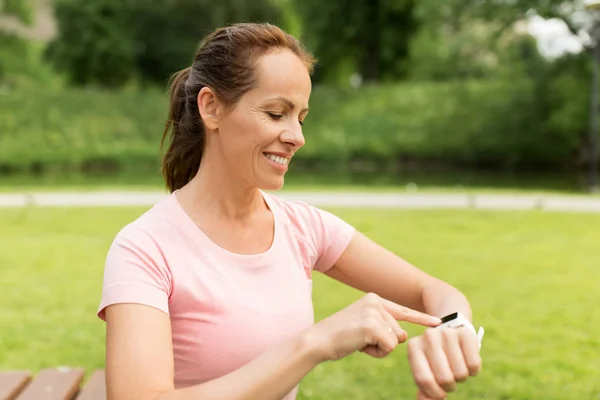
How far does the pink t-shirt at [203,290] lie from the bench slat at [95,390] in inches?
41.1

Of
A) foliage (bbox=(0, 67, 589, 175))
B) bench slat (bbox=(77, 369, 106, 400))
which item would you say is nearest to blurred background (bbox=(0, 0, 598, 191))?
foliage (bbox=(0, 67, 589, 175))

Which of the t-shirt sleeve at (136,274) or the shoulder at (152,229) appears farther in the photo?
the shoulder at (152,229)

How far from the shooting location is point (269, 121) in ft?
5.95

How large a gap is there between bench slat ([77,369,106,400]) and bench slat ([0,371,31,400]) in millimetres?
236

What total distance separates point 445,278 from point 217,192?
6.21 metres

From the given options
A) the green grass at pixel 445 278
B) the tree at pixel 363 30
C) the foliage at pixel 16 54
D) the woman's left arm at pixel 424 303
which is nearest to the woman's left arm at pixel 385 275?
the woman's left arm at pixel 424 303

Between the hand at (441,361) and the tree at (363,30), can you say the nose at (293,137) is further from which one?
the tree at (363,30)

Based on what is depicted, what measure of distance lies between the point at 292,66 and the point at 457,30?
2858 cm

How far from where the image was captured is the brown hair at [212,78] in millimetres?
1828

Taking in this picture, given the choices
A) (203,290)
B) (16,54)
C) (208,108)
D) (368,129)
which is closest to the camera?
(203,290)

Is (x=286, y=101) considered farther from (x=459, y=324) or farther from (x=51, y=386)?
(x=51, y=386)

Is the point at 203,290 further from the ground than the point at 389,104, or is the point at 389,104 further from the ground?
the point at 389,104

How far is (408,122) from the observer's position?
31328 mm

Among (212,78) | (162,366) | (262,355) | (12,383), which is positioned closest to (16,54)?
(12,383)
